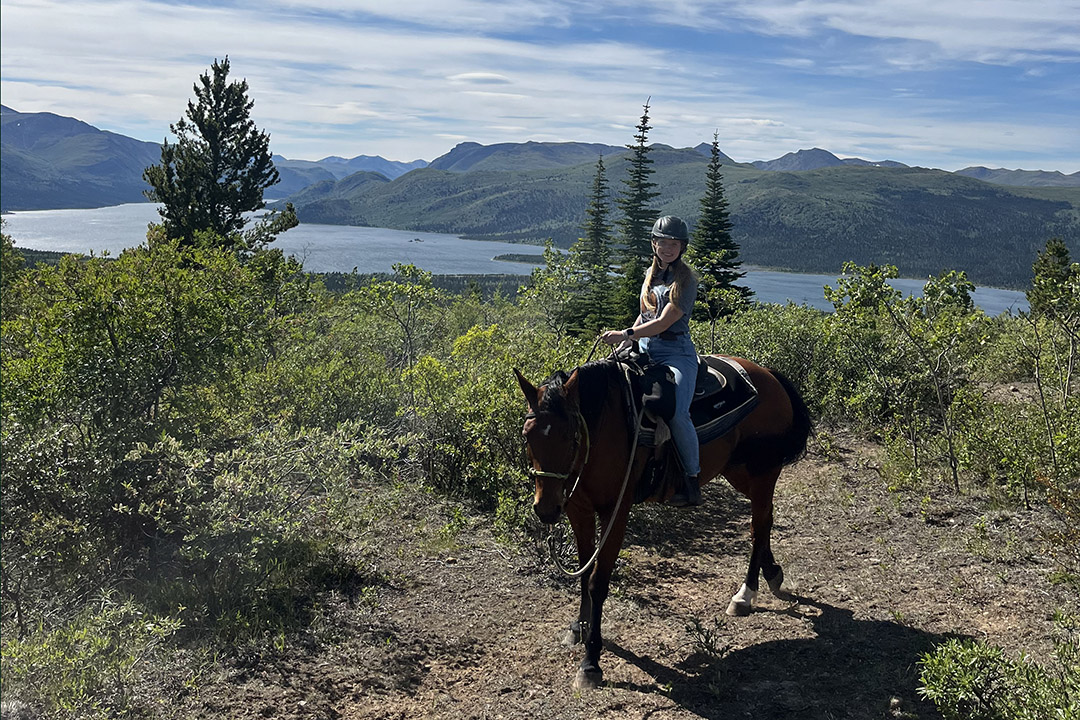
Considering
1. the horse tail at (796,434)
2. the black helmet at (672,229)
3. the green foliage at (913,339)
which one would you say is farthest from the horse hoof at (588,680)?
the green foliage at (913,339)

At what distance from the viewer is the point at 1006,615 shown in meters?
5.28

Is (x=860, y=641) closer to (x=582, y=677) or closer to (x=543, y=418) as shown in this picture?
(x=582, y=677)

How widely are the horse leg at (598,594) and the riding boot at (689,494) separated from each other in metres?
0.48

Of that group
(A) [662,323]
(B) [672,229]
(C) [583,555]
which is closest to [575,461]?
(C) [583,555]

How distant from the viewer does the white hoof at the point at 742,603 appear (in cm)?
585

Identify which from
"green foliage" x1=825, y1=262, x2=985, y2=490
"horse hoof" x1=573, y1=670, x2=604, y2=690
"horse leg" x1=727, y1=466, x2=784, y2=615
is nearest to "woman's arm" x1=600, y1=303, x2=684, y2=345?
"horse leg" x1=727, y1=466, x2=784, y2=615

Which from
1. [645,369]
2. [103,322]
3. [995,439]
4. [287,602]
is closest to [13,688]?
[287,602]

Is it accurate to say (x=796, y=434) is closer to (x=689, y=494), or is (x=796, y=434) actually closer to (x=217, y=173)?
(x=689, y=494)

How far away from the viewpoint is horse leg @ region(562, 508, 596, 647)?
5.21 metres

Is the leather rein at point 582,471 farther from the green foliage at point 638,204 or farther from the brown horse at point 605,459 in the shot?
the green foliage at point 638,204

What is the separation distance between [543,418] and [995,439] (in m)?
6.33

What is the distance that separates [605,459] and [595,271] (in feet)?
123

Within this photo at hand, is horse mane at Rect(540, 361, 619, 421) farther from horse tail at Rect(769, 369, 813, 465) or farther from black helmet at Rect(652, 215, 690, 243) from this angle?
horse tail at Rect(769, 369, 813, 465)

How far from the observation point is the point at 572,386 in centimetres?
478
